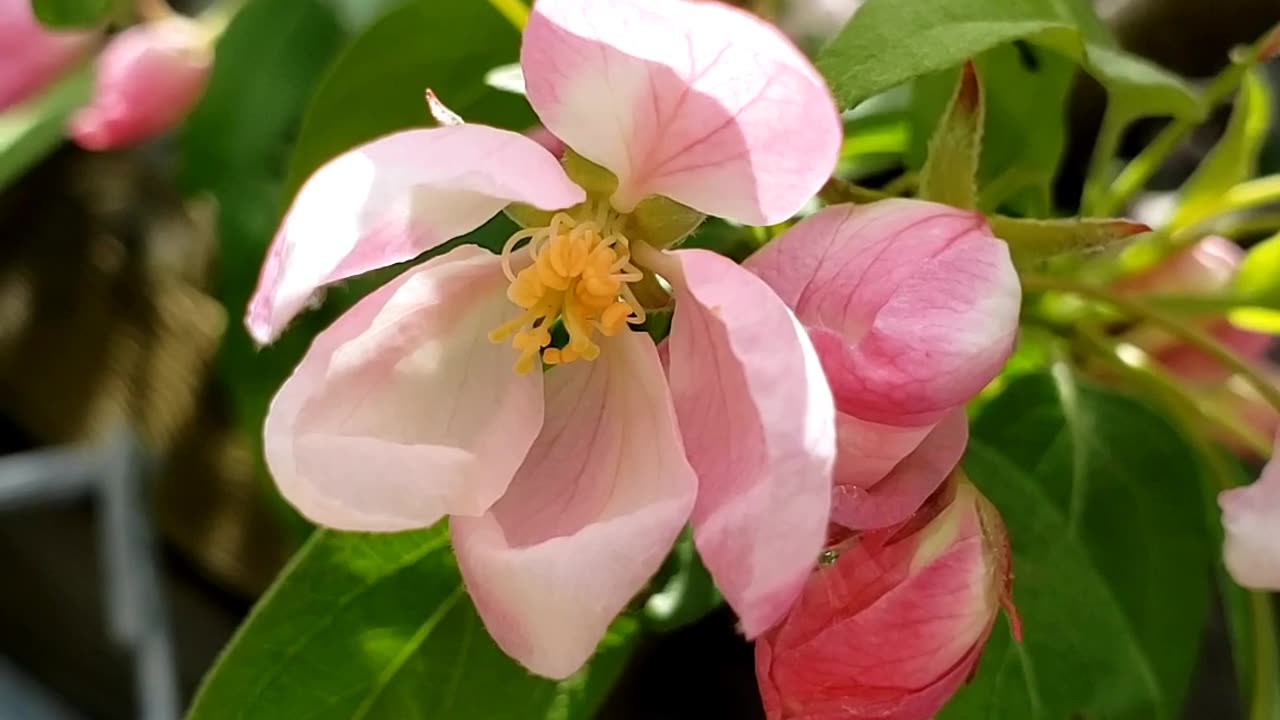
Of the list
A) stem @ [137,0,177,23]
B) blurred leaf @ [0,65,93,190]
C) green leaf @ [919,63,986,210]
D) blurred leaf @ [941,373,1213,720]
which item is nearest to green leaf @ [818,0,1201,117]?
green leaf @ [919,63,986,210]

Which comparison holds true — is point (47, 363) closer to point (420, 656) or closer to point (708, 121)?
point (420, 656)

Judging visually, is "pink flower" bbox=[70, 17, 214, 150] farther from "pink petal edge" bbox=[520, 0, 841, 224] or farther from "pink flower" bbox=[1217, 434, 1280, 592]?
"pink flower" bbox=[1217, 434, 1280, 592]

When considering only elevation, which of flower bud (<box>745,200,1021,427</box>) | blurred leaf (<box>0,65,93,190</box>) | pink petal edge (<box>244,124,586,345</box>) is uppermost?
pink petal edge (<box>244,124,586,345</box>)

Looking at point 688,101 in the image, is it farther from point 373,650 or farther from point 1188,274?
point 1188,274

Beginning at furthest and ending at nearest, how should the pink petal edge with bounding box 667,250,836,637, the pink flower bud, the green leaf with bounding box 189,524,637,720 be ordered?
1. the pink flower bud
2. the green leaf with bounding box 189,524,637,720
3. the pink petal edge with bounding box 667,250,836,637

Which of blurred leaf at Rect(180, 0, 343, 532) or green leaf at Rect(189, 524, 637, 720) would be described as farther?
blurred leaf at Rect(180, 0, 343, 532)

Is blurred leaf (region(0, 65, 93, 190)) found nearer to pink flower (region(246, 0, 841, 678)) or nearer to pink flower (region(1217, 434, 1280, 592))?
pink flower (region(246, 0, 841, 678))

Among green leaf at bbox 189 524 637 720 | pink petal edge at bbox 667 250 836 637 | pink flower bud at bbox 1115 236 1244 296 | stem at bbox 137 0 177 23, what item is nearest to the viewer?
pink petal edge at bbox 667 250 836 637

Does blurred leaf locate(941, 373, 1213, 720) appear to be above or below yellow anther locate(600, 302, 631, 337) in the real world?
below
